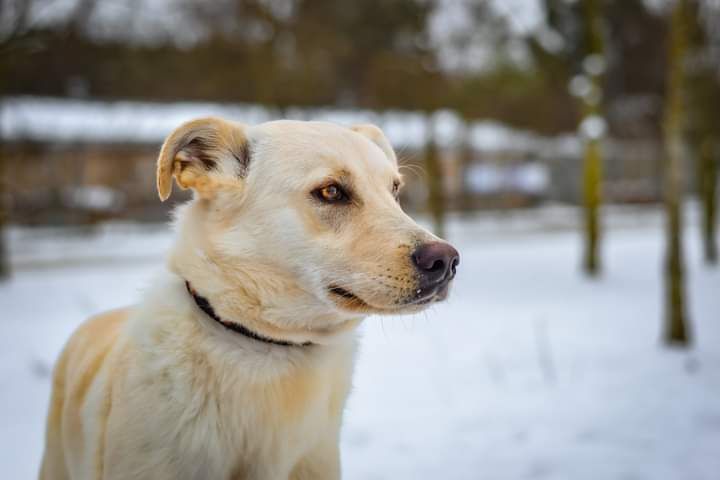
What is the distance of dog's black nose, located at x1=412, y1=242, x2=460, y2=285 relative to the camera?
1.93m

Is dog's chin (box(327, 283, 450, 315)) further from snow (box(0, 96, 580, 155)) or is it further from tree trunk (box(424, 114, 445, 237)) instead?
snow (box(0, 96, 580, 155))

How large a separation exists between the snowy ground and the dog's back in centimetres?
27

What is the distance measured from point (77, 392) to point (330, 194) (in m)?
1.28

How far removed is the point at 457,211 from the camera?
27.2m

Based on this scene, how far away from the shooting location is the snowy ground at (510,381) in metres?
3.80

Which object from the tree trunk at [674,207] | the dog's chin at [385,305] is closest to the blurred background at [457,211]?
the tree trunk at [674,207]

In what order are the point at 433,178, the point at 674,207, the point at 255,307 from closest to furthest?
the point at 255,307 → the point at 674,207 → the point at 433,178

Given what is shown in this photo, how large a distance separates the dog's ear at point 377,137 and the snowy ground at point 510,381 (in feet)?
2.50

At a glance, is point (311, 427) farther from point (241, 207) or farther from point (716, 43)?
point (716, 43)

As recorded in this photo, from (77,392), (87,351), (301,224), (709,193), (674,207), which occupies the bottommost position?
(709,193)

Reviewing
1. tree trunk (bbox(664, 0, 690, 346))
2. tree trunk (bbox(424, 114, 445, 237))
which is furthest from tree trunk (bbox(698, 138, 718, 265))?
tree trunk (bbox(664, 0, 690, 346))

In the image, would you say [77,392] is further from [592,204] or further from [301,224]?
[592,204]

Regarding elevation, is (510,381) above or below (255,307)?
below

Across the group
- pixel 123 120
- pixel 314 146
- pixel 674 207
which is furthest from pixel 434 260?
pixel 123 120
